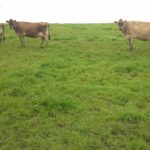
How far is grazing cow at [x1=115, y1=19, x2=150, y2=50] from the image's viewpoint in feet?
57.8

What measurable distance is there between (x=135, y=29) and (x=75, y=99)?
862cm

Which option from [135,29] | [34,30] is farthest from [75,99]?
[34,30]

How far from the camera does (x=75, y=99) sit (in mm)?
10367

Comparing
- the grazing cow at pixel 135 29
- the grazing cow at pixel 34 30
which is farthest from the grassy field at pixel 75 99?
the grazing cow at pixel 34 30

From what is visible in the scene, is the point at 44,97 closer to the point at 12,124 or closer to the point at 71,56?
the point at 12,124

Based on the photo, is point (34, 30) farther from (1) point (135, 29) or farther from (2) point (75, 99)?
(2) point (75, 99)

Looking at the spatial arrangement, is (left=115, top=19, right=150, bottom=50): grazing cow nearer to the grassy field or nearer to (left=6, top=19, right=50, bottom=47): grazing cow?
the grassy field

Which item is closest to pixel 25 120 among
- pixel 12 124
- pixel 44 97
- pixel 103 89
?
pixel 12 124

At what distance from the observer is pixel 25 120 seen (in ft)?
29.8

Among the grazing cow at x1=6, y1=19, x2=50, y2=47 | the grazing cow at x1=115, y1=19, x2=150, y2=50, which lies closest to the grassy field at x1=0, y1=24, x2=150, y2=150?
the grazing cow at x1=115, y1=19, x2=150, y2=50

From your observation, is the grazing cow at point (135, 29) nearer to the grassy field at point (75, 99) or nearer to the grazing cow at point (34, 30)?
the grassy field at point (75, 99)

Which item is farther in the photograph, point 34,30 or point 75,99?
point 34,30

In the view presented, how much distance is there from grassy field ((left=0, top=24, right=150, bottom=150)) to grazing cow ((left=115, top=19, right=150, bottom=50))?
2.19ft

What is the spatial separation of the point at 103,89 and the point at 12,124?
11.7 ft
